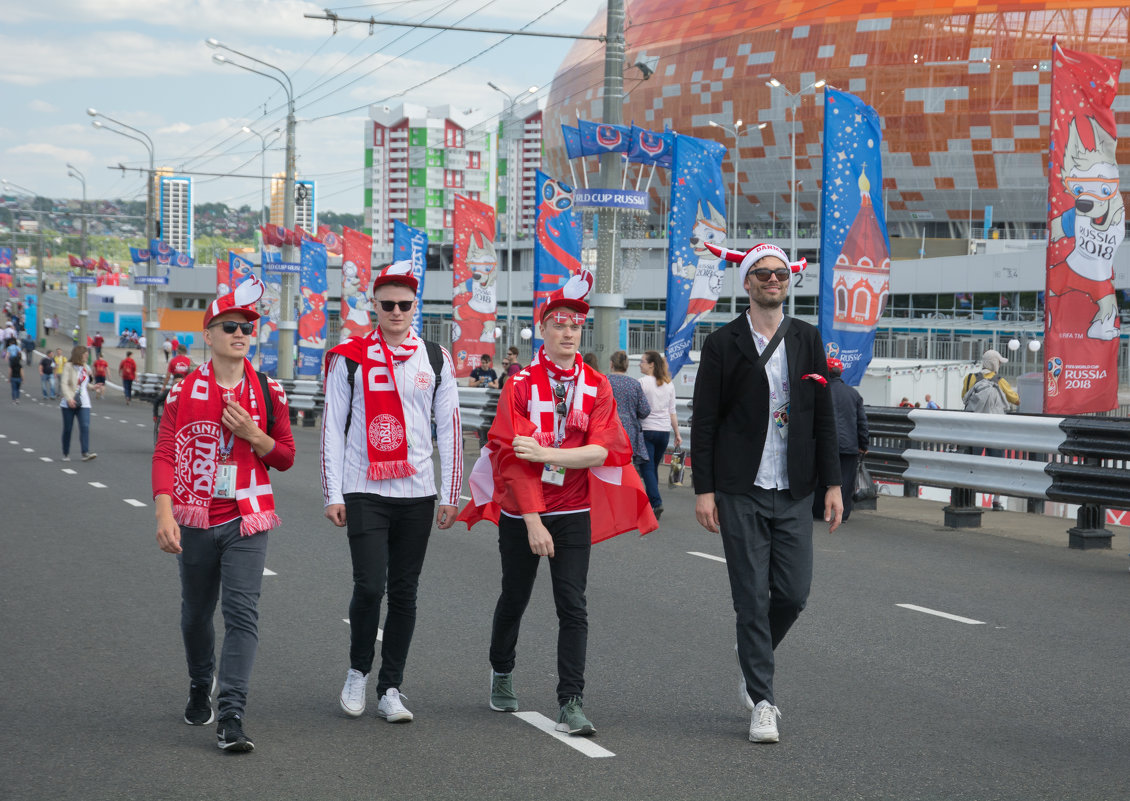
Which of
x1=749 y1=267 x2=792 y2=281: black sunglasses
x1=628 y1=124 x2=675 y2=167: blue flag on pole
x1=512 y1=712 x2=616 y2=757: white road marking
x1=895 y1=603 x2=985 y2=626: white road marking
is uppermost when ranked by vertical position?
x1=628 y1=124 x2=675 y2=167: blue flag on pole

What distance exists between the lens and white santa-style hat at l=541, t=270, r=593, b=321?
5180 millimetres

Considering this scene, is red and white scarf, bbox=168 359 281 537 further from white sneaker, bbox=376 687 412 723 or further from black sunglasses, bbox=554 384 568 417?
black sunglasses, bbox=554 384 568 417

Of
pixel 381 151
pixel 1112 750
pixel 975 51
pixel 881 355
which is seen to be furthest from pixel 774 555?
pixel 381 151

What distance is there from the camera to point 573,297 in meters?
5.25

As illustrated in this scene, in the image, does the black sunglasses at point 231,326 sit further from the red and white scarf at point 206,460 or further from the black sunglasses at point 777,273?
the black sunglasses at point 777,273

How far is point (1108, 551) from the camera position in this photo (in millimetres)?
10203

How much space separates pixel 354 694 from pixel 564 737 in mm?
896

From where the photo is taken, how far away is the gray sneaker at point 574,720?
16.2 feet

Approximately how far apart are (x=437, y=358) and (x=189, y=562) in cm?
129

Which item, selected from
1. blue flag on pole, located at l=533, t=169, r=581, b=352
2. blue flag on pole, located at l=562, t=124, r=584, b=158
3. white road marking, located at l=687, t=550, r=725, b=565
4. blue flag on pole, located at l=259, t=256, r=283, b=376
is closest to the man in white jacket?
white road marking, located at l=687, t=550, r=725, b=565

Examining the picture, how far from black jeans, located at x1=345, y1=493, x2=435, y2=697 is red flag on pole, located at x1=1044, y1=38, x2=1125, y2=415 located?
27.4 feet

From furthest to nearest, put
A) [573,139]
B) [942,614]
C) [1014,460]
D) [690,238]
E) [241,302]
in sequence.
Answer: [573,139]
[690,238]
[1014,460]
[942,614]
[241,302]

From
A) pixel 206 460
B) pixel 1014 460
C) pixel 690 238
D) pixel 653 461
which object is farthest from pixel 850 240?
pixel 206 460

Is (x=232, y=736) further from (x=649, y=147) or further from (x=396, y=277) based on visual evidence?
(x=649, y=147)
